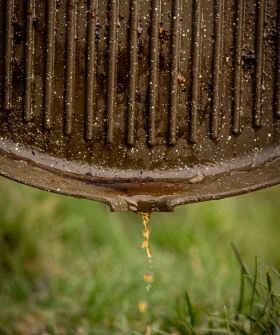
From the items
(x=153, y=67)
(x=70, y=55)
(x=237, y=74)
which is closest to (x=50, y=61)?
(x=70, y=55)

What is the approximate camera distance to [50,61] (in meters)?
2.06

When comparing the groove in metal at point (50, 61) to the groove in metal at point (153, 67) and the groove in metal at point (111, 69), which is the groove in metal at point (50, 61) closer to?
the groove in metal at point (111, 69)

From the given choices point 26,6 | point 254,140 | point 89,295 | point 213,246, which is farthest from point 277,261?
point 26,6

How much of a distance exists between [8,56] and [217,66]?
55cm

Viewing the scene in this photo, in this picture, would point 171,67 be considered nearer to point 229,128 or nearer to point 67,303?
point 229,128

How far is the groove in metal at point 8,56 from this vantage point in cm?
205

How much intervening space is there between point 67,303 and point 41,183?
1.27 m

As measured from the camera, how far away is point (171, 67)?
2.08m

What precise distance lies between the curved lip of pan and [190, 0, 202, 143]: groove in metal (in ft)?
0.38

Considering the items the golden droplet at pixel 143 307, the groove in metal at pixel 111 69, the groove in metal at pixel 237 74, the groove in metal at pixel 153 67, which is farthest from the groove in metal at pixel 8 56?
the golden droplet at pixel 143 307

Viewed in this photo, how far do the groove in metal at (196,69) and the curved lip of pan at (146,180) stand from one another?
12cm

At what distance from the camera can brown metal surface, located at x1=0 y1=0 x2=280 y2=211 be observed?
206 centimetres

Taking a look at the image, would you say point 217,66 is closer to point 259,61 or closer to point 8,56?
point 259,61

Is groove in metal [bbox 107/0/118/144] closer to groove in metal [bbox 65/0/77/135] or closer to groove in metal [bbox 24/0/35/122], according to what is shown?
groove in metal [bbox 65/0/77/135]
